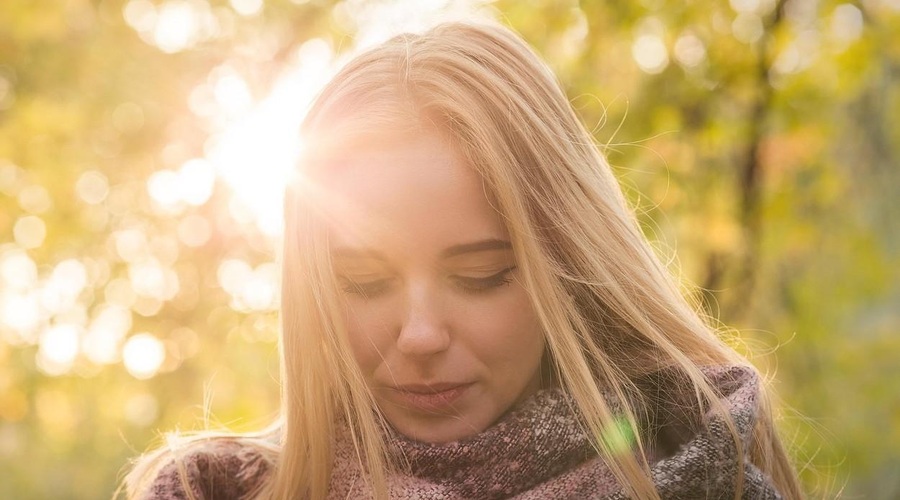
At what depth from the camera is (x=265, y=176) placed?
3.34 metres

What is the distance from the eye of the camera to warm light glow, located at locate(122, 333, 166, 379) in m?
7.62

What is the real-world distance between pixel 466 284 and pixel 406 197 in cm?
21

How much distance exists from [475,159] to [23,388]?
26.5 feet

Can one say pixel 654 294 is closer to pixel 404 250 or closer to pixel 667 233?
pixel 404 250

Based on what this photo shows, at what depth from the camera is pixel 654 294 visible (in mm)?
2174

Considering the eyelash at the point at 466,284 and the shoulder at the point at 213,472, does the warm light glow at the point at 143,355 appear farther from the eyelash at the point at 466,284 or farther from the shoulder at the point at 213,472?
the eyelash at the point at 466,284

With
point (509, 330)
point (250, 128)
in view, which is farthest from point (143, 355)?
point (509, 330)

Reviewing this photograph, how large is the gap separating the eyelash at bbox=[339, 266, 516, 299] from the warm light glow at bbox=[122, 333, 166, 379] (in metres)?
5.96

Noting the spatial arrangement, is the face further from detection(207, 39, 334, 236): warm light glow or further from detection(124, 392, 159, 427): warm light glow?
detection(124, 392, 159, 427): warm light glow

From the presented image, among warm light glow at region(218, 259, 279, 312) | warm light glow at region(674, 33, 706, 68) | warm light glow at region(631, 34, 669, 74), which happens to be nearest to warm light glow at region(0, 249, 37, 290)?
warm light glow at region(218, 259, 279, 312)

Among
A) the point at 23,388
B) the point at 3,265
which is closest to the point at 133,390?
the point at 23,388

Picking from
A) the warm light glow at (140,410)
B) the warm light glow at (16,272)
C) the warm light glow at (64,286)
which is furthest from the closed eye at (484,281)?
the warm light glow at (140,410)

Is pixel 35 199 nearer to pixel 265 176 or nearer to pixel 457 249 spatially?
pixel 265 176

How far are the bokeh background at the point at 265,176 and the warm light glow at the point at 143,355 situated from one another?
4cm
